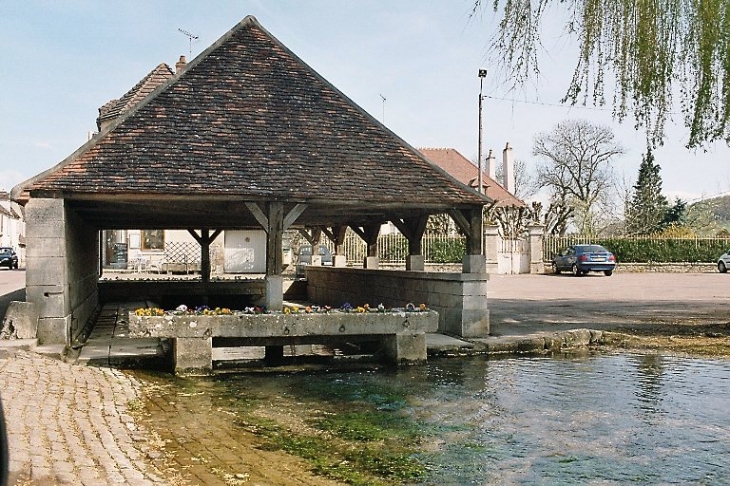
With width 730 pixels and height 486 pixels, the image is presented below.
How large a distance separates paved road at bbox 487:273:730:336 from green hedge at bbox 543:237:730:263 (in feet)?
25.5

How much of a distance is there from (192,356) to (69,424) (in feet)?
11.7

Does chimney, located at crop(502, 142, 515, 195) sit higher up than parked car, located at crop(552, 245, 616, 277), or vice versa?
chimney, located at crop(502, 142, 515, 195)

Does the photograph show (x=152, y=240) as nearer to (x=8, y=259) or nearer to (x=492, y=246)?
(x=492, y=246)

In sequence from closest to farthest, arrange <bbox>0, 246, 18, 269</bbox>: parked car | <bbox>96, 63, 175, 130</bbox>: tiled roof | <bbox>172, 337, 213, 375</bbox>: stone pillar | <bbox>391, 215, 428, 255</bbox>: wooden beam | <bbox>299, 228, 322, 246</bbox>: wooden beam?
1. <bbox>172, 337, 213, 375</bbox>: stone pillar
2. <bbox>391, 215, 428, 255</bbox>: wooden beam
3. <bbox>96, 63, 175, 130</bbox>: tiled roof
4. <bbox>299, 228, 322, 246</bbox>: wooden beam
5. <bbox>0, 246, 18, 269</bbox>: parked car

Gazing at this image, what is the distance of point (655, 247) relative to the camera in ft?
120

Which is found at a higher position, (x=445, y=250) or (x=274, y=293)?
(x=445, y=250)

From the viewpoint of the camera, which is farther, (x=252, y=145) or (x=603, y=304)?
(x=603, y=304)

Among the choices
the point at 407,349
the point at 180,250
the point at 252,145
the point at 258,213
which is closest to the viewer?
the point at 407,349

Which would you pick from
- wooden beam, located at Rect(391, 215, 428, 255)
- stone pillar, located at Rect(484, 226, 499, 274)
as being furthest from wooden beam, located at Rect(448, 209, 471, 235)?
stone pillar, located at Rect(484, 226, 499, 274)

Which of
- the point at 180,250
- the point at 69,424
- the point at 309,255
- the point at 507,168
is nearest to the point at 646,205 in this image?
the point at 507,168

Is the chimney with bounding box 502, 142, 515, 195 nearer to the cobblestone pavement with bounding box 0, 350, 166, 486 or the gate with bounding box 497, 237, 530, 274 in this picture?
the gate with bounding box 497, 237, 530, 274

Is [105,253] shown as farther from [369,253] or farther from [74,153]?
[74,153]

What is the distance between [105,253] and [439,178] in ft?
94.0

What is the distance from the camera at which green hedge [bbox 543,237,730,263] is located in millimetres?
36594
